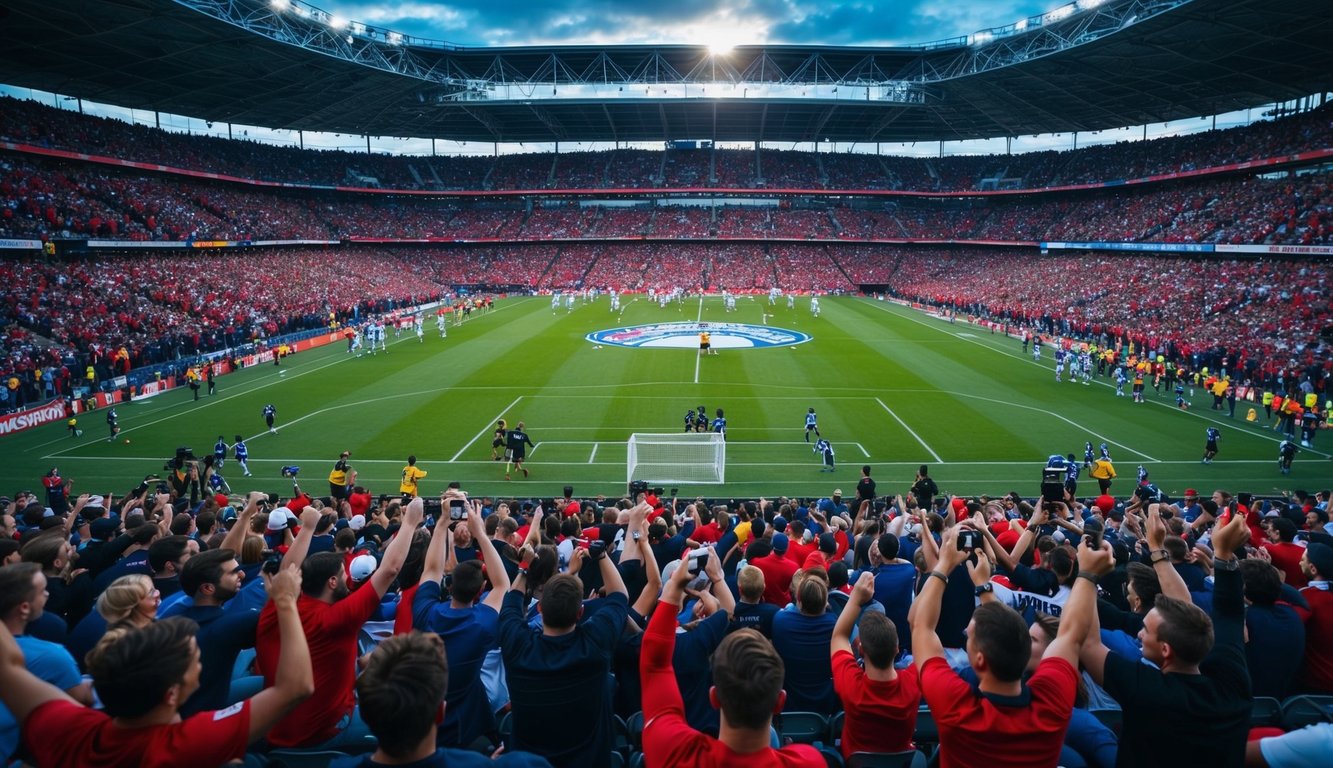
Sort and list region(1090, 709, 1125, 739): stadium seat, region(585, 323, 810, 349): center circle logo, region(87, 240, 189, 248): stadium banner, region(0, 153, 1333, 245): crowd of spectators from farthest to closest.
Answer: region(585, 323, 810, 349): center circle logo
region(87, 240, 189, 248): stadium banner
region(0, 153, 1333, 245): crowd of spectators
region(1090, 709, 1125, 739): stadium seat

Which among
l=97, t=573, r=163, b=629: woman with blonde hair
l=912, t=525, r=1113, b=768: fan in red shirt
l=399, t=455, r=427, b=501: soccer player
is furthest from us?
l=399, t=455, r=427, b=501: soccer player

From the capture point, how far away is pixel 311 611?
4.90 m

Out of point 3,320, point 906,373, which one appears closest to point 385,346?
point 3,320

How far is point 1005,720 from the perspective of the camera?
11.4ft

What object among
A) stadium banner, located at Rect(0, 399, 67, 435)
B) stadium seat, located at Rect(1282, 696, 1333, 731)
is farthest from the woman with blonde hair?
stadium banner, located at Rect(0, 399, 67, 435)

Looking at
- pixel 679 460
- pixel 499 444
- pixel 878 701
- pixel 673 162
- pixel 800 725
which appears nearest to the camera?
pixel 878 701

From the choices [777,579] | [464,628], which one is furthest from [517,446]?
[464,628]

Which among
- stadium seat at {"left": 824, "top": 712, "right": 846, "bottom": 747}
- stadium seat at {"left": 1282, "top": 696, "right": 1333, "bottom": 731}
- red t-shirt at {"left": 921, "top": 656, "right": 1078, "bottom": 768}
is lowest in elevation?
stadium seat at {"left": 824, "top": 712, "right": 846, "bottom": 747}

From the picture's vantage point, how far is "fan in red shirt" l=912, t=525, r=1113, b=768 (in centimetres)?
347

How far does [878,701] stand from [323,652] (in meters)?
3.64

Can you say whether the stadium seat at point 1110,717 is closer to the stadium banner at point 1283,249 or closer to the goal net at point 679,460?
the goal net at point 679,460

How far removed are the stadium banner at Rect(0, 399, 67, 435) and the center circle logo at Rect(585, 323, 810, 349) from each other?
27.5 metres

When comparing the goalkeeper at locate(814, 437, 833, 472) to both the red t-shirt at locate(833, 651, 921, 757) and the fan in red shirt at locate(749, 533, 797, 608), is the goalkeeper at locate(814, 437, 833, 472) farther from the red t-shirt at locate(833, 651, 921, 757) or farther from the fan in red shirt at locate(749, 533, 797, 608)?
the red t-shirt at locate(833, 651, 921, 757)

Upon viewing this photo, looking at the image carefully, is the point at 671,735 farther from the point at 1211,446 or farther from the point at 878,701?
the point at 1211,446
